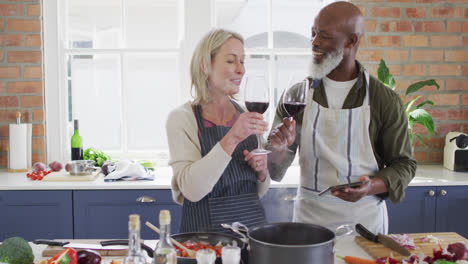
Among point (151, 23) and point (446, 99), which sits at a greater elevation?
point (151, 23)

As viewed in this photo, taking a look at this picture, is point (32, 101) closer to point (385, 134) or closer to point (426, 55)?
point (385, 134)

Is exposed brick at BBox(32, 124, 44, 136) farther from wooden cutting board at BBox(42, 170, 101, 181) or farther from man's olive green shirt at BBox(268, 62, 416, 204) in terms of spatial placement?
man's olive green shirt at BBox(268, 62, 416, 204)

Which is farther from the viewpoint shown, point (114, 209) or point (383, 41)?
point (383, 41)

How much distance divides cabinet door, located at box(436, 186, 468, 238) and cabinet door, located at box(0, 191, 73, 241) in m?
2.21

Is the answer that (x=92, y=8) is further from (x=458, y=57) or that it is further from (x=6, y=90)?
(x=458, y=57)

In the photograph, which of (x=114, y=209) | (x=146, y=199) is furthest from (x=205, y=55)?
(x=114, y=209)

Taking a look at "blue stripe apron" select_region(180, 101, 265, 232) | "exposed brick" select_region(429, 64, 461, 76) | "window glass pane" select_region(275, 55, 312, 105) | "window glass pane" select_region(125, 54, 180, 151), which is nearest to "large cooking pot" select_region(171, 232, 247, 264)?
"blue stripe apron" select_region(180, 101, 265, 232)

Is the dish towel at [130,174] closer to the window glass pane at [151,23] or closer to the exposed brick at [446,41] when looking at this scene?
the window glass pane at [151,23]

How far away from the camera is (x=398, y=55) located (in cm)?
354

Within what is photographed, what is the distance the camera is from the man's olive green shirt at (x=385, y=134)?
1806 mm

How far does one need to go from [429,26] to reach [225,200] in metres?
2.52

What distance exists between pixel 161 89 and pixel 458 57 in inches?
86.0

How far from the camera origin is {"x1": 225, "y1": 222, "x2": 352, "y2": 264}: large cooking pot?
1.00m

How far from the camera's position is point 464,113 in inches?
142
